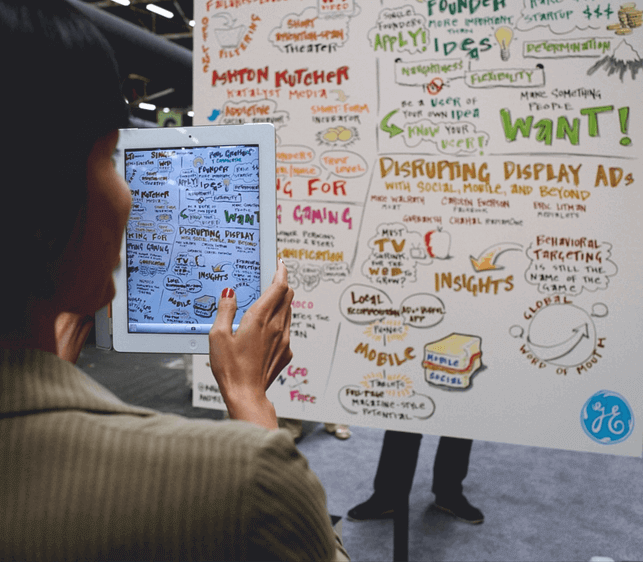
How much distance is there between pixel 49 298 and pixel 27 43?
208 mm

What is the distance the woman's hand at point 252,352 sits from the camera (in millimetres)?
627

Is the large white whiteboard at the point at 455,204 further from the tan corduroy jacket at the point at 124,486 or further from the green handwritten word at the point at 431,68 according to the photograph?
the tan corduroy jacket at the point at 124,486

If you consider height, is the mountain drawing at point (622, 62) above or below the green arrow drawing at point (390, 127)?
above

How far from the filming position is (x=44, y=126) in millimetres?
402

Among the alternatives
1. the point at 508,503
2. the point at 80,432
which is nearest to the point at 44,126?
the point at 80,432

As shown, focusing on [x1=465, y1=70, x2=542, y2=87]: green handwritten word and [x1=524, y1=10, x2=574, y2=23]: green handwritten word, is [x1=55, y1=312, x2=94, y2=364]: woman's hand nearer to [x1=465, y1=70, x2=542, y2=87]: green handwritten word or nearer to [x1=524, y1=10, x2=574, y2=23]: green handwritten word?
[x1=465, y1=70, x2=542, y2=87]: green handwritten word

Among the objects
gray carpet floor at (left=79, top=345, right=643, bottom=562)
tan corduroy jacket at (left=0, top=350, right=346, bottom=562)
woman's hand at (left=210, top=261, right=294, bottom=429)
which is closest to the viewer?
tan corduroy jacket at (left=0, top=350, right=346, bottom=562)

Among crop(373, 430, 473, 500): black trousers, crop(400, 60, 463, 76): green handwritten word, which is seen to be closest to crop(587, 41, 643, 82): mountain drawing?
crop(400, 60, 463, 76): green handwritten word

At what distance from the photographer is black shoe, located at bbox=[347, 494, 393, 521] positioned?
2.39 metres

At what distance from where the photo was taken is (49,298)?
0.46 m

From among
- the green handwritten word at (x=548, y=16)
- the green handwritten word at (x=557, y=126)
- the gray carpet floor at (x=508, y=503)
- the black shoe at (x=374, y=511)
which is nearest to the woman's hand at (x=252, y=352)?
the green handwritten word at (x=557, y=126)

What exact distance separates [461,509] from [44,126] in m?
2.47

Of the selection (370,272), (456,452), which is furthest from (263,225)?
(456,452)

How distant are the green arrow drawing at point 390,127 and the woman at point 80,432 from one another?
113cm
